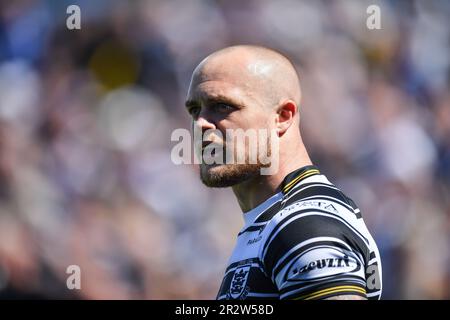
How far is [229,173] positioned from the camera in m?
2.98

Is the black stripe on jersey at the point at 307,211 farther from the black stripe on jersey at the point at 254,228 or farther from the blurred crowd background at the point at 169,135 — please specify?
the blurred crowd background at the point at 169,135

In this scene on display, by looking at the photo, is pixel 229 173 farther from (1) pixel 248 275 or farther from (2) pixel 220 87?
(1) pixel 248 275

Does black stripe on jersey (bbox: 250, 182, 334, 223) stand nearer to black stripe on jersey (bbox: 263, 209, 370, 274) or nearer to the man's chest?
the man's chest

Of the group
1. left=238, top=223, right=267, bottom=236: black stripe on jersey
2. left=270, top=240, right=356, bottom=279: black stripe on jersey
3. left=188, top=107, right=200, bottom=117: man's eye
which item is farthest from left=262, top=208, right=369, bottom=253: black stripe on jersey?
left=188, top=107, right=200, bottom=117: man's eye

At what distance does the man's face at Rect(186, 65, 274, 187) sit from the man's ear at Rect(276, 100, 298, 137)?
0.05m

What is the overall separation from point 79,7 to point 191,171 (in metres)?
1.61

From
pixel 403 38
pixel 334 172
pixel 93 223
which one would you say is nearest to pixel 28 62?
pixel 93 223

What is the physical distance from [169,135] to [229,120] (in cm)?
316

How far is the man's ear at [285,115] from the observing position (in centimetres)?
303

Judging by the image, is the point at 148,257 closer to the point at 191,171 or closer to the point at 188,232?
the point at 188,232

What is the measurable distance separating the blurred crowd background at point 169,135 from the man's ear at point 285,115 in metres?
2.85

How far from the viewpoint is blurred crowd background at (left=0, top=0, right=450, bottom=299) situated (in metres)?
5.70

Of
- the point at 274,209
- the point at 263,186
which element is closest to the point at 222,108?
the point at 263,186

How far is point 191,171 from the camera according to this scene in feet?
20.0
